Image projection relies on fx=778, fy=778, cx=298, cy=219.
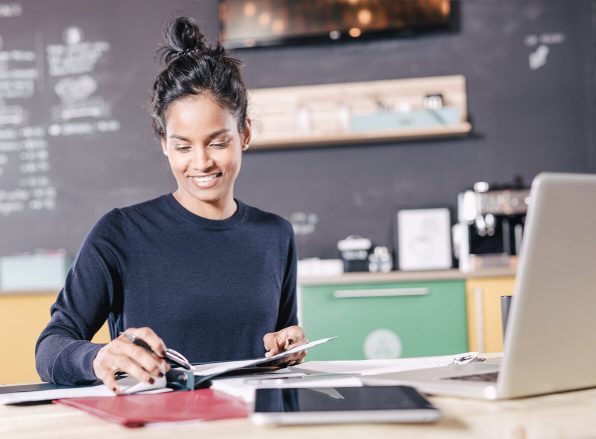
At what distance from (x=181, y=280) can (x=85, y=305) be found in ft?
0.81

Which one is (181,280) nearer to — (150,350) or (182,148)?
(182,148)

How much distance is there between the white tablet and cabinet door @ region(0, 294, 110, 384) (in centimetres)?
257

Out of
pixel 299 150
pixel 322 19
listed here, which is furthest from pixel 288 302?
pixel 322 19

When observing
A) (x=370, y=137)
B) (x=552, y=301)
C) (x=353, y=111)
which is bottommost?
(x=552, y=301)

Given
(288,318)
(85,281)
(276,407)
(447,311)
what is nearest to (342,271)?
(447,311)

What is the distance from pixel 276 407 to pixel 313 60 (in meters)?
3.24

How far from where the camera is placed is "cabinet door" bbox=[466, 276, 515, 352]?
317 cm

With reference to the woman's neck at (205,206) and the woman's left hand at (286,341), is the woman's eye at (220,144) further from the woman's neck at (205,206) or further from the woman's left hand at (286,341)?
the woman's left hand at (286,341)

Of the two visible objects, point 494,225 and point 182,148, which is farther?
point 494,225

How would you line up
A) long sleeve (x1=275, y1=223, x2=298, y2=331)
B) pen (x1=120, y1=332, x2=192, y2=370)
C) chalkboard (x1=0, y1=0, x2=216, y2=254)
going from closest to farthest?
pen (x1=120, y1=332, x2=192, y2=370) → long sleeve (x1=275, y1=223, x2=298, y2=331) → chalkboard (x1=0, y1=0, x2=216, y2=254)

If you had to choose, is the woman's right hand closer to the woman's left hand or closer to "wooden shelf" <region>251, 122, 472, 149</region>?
the woman's left hand

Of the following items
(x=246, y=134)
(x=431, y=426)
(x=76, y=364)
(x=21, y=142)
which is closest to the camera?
(x=431, y=426)

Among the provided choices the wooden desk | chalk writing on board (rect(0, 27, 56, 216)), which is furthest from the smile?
chalk writing on board (rect(0, 27, 56, 216))

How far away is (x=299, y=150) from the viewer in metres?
3.88
